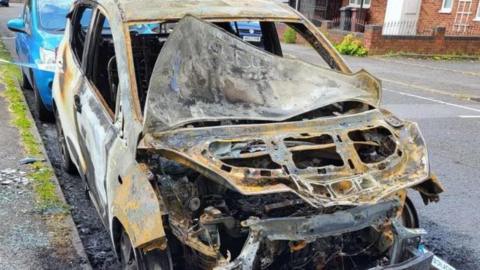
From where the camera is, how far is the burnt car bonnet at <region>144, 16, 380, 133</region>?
10.7 feet

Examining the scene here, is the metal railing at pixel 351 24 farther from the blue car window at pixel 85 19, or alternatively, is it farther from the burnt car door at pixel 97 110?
the burnt car door at pixel 97 110

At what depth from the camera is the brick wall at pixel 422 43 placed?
17562 mm

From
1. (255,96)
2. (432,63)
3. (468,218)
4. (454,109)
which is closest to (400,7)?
(432,63)

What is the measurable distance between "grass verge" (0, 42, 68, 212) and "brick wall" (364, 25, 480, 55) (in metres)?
11.9

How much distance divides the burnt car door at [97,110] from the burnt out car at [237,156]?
2cm

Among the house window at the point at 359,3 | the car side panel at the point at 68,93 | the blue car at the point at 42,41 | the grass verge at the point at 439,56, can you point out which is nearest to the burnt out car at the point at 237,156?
the car side panel at the point at 68,93

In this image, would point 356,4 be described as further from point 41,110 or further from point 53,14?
point 41,110

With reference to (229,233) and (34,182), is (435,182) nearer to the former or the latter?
(229,233)

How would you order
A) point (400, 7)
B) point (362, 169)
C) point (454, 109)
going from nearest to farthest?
point (362, 169)
point (454, 109)
point (400, 7)

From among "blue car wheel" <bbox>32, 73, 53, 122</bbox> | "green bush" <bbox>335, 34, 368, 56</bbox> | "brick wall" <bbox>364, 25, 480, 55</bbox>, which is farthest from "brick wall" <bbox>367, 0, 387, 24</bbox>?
"blue car wheel" <bbox>32, 73, 53, 122</bbox>

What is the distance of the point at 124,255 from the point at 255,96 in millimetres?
1393

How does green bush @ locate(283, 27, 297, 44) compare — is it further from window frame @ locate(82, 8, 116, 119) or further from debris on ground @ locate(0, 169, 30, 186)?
window frame @ locate(82, 8, 116, 119)

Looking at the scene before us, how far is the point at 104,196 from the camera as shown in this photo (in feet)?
11.1

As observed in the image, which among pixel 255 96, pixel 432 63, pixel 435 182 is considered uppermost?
pixel 255 96
